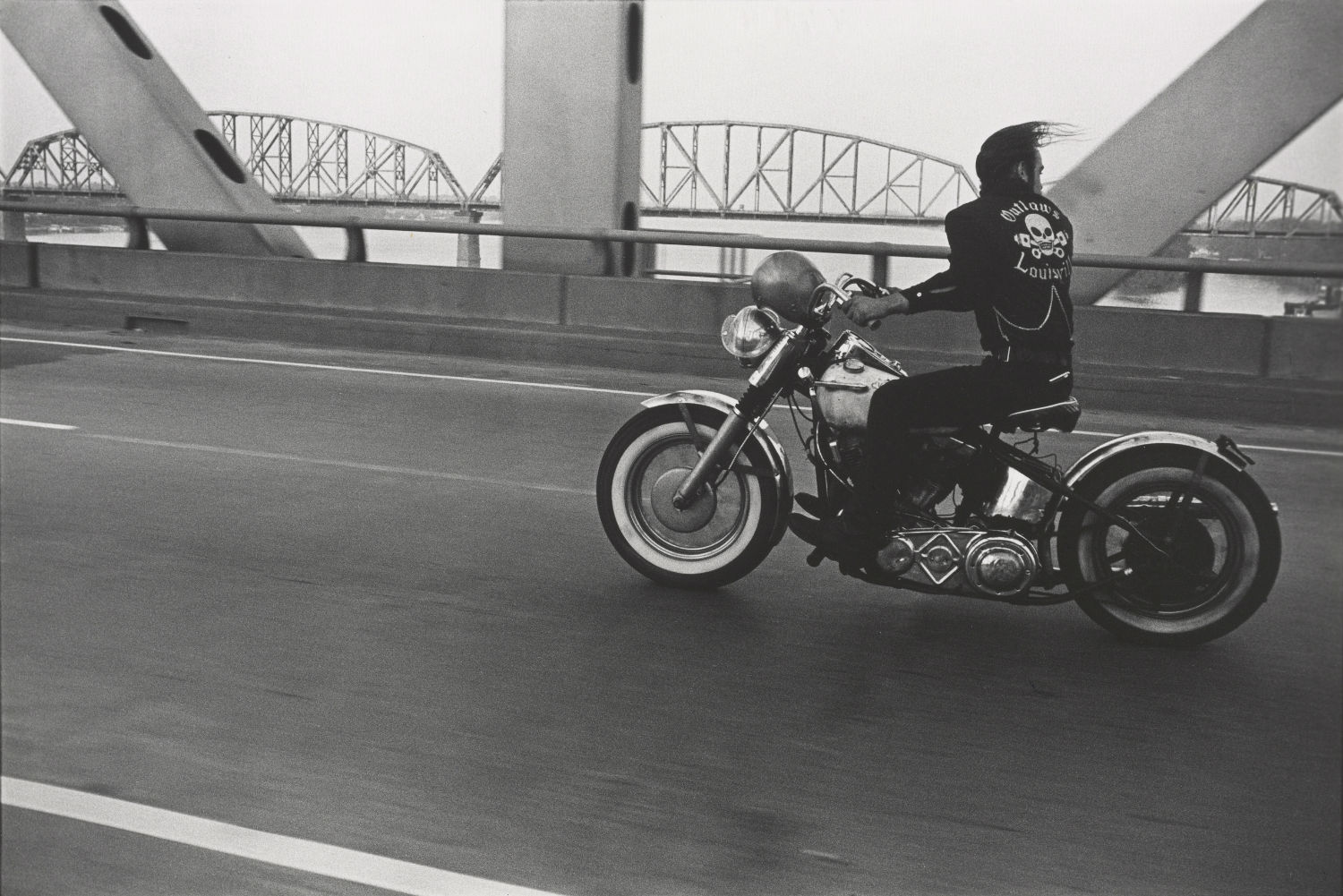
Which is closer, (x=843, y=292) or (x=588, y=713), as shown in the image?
(x=588, y=713)

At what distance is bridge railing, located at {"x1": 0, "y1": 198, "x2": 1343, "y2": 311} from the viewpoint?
10.7 meters

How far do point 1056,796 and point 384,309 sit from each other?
36.2ft

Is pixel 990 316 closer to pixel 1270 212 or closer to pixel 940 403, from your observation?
pixel 940 403

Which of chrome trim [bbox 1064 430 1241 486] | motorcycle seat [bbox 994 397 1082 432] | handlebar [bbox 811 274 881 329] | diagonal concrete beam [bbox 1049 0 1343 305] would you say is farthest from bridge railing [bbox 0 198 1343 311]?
handlebar [bbox 811 274 881 329]

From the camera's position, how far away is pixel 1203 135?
424 inches

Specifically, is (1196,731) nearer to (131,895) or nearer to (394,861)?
(394,861)

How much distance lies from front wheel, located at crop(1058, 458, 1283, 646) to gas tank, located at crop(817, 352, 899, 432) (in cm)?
77

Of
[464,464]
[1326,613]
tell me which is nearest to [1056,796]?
[1326,613]

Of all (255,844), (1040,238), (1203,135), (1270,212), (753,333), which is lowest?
(255,844)

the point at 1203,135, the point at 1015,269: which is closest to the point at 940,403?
the point at 1015,269

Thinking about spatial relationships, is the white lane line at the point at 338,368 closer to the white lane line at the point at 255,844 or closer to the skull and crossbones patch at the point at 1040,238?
the skull and crossbones patch at the point at 1040,238

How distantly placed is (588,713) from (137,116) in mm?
12003

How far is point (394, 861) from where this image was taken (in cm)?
321

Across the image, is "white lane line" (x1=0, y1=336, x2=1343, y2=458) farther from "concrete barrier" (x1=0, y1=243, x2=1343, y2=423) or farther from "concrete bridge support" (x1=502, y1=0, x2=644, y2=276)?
"concrete bridge support" (x1=502, y1=0, x2=644, y2=276)
